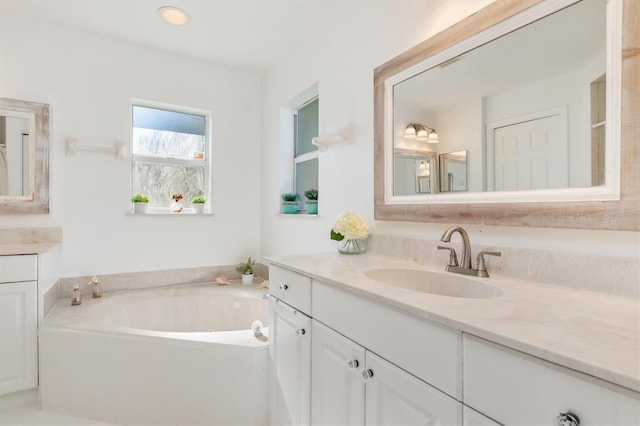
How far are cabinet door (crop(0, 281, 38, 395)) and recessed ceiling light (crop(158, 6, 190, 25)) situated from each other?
1906 mm

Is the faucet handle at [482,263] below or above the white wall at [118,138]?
below

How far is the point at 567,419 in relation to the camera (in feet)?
1.83

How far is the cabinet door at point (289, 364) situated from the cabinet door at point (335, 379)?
2.1 inches

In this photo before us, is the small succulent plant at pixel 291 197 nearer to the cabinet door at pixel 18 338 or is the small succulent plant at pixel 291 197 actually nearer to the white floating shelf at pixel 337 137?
the white floating shelf at pixel 337 137

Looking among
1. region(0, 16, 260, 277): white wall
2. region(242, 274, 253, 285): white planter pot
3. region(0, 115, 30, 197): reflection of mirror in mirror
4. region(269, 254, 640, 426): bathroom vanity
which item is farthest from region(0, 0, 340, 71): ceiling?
region(242, 274, 253, 285): white planter pot

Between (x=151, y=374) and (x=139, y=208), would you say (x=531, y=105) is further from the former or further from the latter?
(x=139, y=208)

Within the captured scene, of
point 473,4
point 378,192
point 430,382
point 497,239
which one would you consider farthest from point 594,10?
point 430,382

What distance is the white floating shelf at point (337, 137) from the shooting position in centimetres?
195

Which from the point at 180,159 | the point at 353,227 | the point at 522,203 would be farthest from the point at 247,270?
the point at 522,203

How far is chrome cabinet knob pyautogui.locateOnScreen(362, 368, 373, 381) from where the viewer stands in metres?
1.00

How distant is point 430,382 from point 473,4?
4.52 ft

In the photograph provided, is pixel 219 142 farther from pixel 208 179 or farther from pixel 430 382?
pixel 430 382

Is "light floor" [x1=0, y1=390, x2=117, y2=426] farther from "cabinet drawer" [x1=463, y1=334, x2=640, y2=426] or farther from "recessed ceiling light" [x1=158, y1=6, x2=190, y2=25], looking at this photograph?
"recessed ceiling light" [x1=158, y1=6, x2=190, y2=25]

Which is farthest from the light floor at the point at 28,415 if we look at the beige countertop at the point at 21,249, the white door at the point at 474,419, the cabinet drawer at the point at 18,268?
the white door at the point at 474,419
